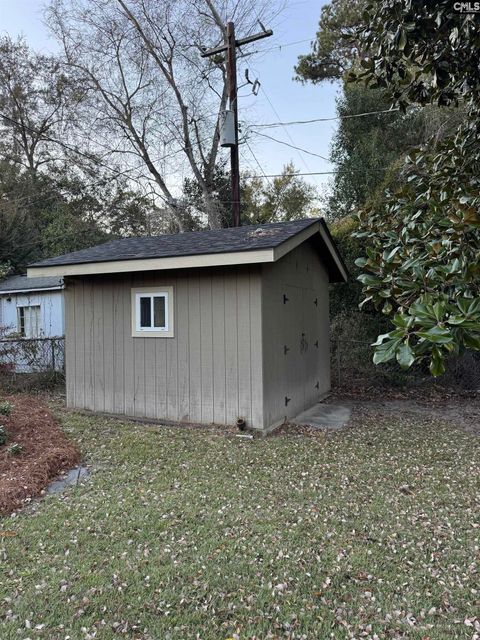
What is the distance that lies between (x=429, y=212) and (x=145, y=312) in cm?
439

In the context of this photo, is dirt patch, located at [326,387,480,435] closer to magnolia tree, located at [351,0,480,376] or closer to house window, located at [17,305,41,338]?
magnolia tree, located at [351,0,480,376]

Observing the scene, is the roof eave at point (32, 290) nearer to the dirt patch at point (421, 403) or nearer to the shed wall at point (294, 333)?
the shed wall at point (294, 333)

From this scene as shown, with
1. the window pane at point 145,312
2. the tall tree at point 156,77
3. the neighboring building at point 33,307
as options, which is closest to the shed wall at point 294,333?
the window pane at point 145,312

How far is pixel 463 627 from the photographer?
2119 millimetres

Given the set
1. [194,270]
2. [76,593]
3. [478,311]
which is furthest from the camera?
[194,270]

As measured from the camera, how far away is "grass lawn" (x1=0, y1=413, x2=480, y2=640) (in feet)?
7.11

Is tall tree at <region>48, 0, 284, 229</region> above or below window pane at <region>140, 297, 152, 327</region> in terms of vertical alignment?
above

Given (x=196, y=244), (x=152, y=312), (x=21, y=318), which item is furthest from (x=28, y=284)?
(x=196, y=244)

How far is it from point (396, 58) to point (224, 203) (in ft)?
46.9

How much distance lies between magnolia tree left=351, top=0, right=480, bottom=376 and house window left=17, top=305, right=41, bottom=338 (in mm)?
11332

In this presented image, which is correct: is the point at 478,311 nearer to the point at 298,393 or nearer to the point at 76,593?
the point at 76,593

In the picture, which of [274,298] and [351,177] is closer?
[274,298]

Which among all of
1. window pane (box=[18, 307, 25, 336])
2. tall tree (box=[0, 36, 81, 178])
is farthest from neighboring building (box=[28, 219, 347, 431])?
tall tree (box=[0, 36, 81, 178])

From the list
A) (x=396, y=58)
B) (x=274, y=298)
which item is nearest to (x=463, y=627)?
(x=396, y=58)
